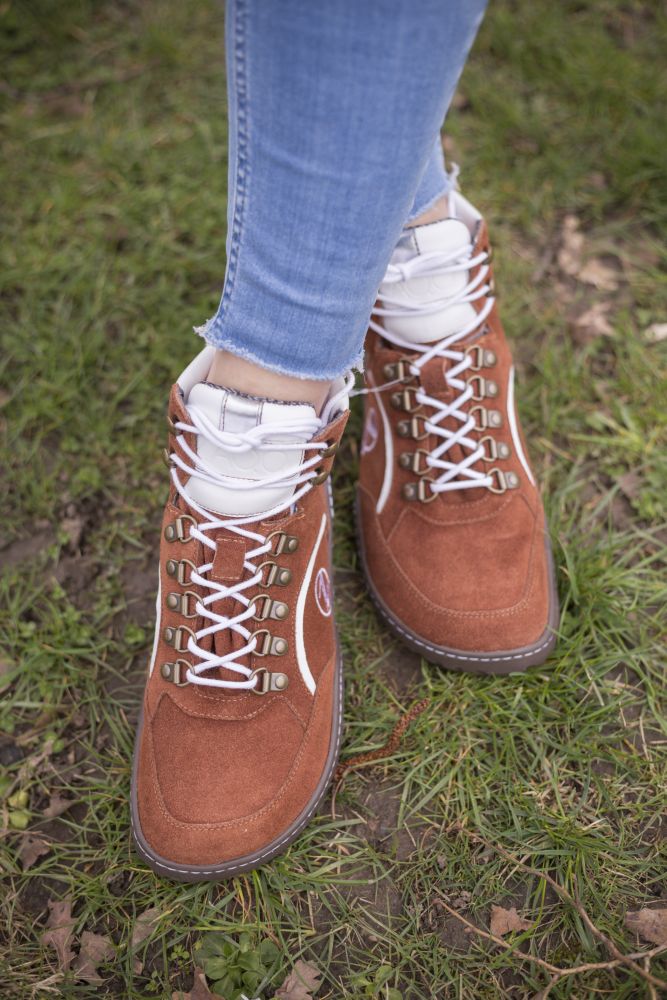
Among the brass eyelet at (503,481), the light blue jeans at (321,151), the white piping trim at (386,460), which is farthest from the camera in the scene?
the white piping trim at (386,460)

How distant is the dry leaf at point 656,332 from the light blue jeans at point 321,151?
151cm

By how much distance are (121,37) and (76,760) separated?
3.00 metres

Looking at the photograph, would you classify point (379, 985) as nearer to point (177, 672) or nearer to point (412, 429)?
point (177, 672)

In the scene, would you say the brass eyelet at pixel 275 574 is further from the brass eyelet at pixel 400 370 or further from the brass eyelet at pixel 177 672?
the brass eyelet at pixel 400 370

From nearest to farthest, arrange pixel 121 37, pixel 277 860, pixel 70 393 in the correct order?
pixel 277 860, pixel 70 393, pixel 121 37

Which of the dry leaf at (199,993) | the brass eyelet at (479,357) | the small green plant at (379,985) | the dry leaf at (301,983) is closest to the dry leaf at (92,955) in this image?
the dry leaf at (199,993)

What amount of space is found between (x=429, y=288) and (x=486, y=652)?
900 millimetres

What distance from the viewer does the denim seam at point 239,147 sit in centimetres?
106

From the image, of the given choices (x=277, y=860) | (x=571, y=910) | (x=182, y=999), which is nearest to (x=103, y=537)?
(x=277, y=860)

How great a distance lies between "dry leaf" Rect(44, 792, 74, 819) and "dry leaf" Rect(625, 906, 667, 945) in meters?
1.33

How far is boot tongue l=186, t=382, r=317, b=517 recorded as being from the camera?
1435 mm

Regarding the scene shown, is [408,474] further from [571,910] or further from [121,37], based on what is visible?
[121,37]

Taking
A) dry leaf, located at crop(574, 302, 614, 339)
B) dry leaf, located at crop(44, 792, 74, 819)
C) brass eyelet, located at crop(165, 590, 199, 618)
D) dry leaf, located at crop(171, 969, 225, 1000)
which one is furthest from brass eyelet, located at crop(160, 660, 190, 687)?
dry leaf, located at crop(574, 302, 614, 339)

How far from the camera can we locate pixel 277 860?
171 cm
